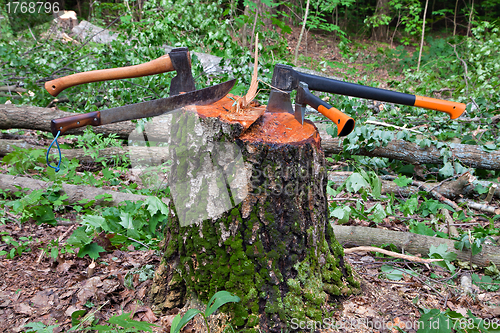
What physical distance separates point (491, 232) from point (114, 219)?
3025 mm

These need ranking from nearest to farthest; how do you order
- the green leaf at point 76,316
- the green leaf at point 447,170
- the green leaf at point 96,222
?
the green leaf at point 76,316 → the green leaf at point 96,222 → the green leaf at point 447,170

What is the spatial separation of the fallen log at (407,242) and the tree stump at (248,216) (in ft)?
3.04

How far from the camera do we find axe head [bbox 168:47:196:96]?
6.20 ft

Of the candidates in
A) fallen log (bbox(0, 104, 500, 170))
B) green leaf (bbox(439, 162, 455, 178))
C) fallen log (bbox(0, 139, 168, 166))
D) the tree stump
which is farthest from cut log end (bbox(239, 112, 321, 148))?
green leaf (bbox(439, 162, 455, 178))

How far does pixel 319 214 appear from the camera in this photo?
1737mm

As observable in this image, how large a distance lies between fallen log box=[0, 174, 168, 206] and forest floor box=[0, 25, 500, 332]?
0.56 m

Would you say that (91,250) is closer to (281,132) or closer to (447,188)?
(281,132)

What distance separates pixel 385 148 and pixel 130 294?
3.25m

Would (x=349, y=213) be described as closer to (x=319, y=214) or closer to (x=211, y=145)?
(x=319, y=214)

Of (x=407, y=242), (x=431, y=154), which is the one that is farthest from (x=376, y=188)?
(x=431, y=154)

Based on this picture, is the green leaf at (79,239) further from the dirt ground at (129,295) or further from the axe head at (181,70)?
the axe head at (181,70)

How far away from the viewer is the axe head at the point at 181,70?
6.20 feet

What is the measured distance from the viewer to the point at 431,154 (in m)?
3.87

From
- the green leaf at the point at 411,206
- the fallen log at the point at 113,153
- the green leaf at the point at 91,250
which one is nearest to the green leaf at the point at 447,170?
the green leaf at the point at 411,206
